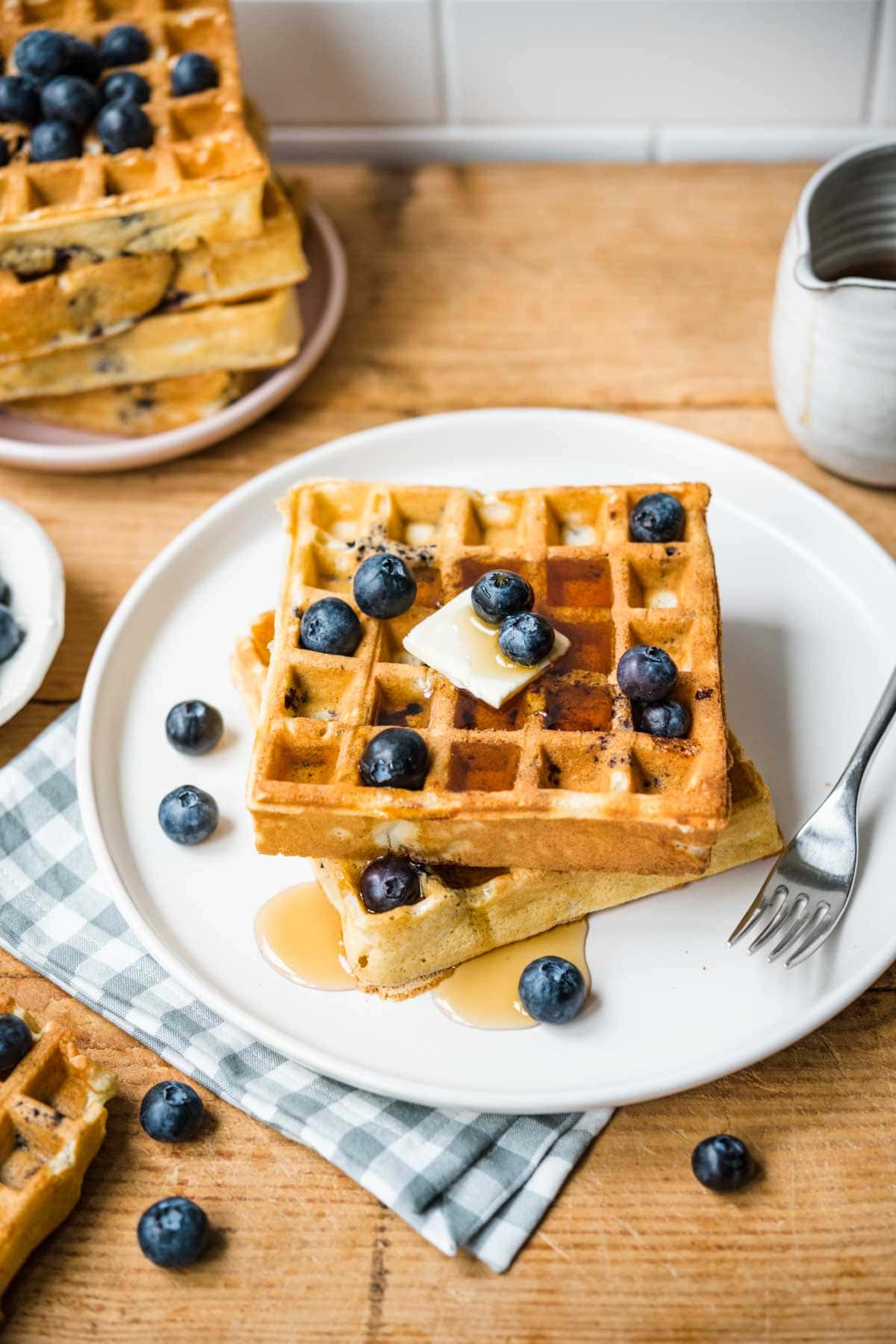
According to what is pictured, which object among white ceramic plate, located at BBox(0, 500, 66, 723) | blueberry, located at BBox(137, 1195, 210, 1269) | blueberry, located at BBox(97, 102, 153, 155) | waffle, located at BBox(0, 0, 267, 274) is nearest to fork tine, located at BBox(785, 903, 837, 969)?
blueberry, located at BBox(137, 1195, 210, 1269)

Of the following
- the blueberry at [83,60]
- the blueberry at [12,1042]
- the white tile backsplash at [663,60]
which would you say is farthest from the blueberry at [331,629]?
the white tile backsplash at [663,60]

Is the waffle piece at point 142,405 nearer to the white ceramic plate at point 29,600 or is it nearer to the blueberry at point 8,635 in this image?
the white ceramic plate at point 29,600

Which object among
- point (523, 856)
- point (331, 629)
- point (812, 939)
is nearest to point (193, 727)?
point (331, 629)

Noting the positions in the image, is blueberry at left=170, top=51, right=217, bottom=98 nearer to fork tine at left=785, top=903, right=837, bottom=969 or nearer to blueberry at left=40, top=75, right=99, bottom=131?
blueberry at left=40, top=75, right=99, bottom=131

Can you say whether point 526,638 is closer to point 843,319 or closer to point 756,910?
point 756,910

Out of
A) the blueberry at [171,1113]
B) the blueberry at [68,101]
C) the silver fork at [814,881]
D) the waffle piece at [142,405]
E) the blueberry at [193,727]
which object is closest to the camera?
the blueberry at [171,1113]

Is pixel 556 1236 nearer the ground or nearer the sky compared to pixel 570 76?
nearer the ground
